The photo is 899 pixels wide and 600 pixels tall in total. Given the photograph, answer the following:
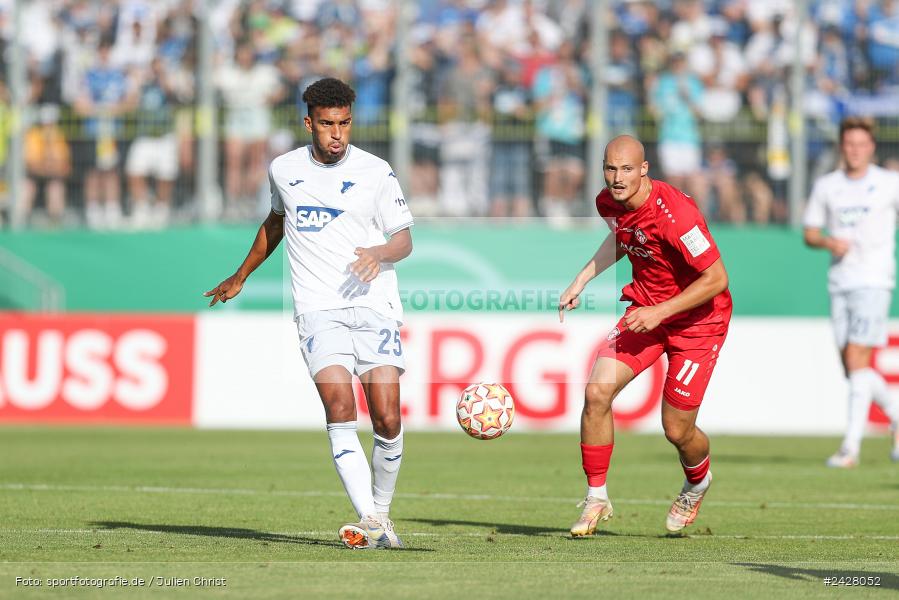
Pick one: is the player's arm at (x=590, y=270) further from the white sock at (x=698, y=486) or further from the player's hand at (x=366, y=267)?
the player's hand at (x=366, y=267)

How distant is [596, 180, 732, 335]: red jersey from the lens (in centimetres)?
891

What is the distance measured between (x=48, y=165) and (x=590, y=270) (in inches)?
554

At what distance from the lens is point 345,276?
28.2 feet

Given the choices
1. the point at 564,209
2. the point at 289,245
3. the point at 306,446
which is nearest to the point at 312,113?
the point at 289,245

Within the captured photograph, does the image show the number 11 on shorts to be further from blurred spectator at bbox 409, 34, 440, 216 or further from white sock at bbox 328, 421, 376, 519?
blurred spectator at bbox 409, 34, 440, 216

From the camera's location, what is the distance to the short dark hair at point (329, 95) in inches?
329

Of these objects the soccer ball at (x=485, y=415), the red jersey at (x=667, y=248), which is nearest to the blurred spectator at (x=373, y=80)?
the red jersey at (x=667, y=248)

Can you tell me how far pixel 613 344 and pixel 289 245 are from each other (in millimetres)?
2060

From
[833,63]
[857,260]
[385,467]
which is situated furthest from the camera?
[833,63]

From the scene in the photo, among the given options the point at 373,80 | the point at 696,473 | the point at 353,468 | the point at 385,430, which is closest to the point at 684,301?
the point at 696,473

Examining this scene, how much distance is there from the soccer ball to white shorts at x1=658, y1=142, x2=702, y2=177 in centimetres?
1228

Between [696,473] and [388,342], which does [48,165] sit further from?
[696,473]

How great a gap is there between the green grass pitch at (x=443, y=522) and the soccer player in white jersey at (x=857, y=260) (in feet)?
2.53

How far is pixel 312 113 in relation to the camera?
8.48 meters
